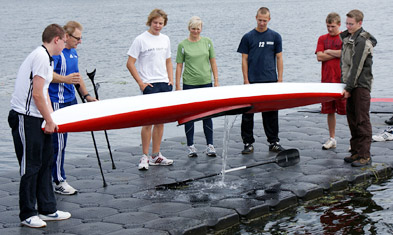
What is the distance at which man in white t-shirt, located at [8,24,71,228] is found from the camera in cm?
601

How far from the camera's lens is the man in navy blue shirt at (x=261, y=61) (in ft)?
29.5

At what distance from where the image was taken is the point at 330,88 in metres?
A: 8.28

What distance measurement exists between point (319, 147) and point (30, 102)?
4660mm

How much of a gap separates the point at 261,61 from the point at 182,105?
6.43 feet

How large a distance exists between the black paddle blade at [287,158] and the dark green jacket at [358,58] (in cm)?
106

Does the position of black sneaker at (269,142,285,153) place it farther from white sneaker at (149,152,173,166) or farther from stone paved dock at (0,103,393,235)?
white sneaker at (149,152,173,166)

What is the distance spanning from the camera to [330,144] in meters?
9.19

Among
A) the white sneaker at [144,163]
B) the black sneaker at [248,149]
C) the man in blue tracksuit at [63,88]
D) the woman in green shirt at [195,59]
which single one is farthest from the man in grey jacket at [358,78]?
the man in blue tracksuit at [63,88]

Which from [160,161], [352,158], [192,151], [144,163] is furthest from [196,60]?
[352,158]

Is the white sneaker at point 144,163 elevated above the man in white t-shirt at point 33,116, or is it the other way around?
the man in white t-shirt at point 33,116

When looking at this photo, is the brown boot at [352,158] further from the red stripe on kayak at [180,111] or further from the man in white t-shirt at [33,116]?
→ the man in white t-shirt at [33,116]

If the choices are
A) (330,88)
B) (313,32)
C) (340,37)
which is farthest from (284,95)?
(313,32)

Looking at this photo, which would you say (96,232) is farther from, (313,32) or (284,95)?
(313,32)

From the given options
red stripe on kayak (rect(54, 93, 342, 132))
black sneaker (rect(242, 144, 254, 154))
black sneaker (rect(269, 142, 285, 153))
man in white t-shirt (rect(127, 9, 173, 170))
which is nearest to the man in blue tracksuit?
red stripe on kayak (rect(54, 93, 342, 132))
